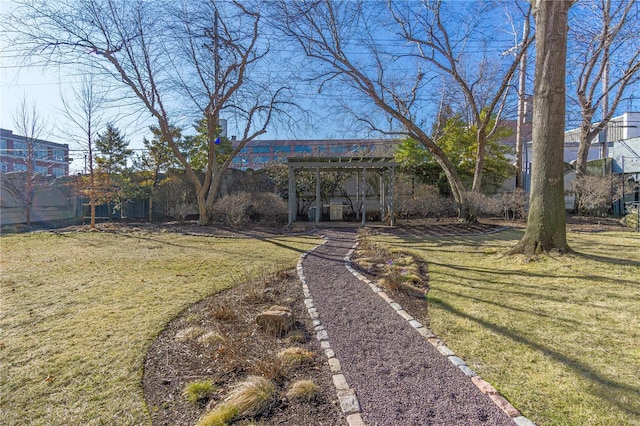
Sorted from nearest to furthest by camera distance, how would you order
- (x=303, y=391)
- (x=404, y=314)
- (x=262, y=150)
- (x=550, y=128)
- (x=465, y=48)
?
(x=303, y=391) < (x=404, y=314) < (x=550, y=128) < (x=465, y=48) < (x=262, y=150)

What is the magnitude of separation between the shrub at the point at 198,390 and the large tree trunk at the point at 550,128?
5.76 metres

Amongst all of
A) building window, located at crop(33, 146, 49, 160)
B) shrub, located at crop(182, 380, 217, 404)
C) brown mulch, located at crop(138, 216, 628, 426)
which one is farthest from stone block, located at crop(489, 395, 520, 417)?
building window, located at crop(33, 146, 49, 160)

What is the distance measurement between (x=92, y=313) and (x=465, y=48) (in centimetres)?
1388

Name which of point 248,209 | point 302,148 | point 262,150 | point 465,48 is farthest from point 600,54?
point 262,150

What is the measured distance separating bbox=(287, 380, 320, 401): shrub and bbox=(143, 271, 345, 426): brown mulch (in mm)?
38

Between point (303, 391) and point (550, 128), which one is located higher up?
point (550, 128)

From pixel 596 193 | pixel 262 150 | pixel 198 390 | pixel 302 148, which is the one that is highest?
pixel 262 150

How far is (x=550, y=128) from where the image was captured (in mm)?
5621

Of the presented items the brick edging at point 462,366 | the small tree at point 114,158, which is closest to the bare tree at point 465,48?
the brick edging at point 462,366

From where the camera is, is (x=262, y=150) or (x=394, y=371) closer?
(x=394, y=371)

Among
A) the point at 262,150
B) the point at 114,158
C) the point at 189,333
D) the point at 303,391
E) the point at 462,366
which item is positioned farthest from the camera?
the point at 262,150

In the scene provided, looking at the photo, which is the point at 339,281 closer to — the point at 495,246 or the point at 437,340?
the point at 437,340

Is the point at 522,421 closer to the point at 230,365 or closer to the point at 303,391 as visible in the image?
the point at 303,391

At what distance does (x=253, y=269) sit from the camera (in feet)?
18.0
